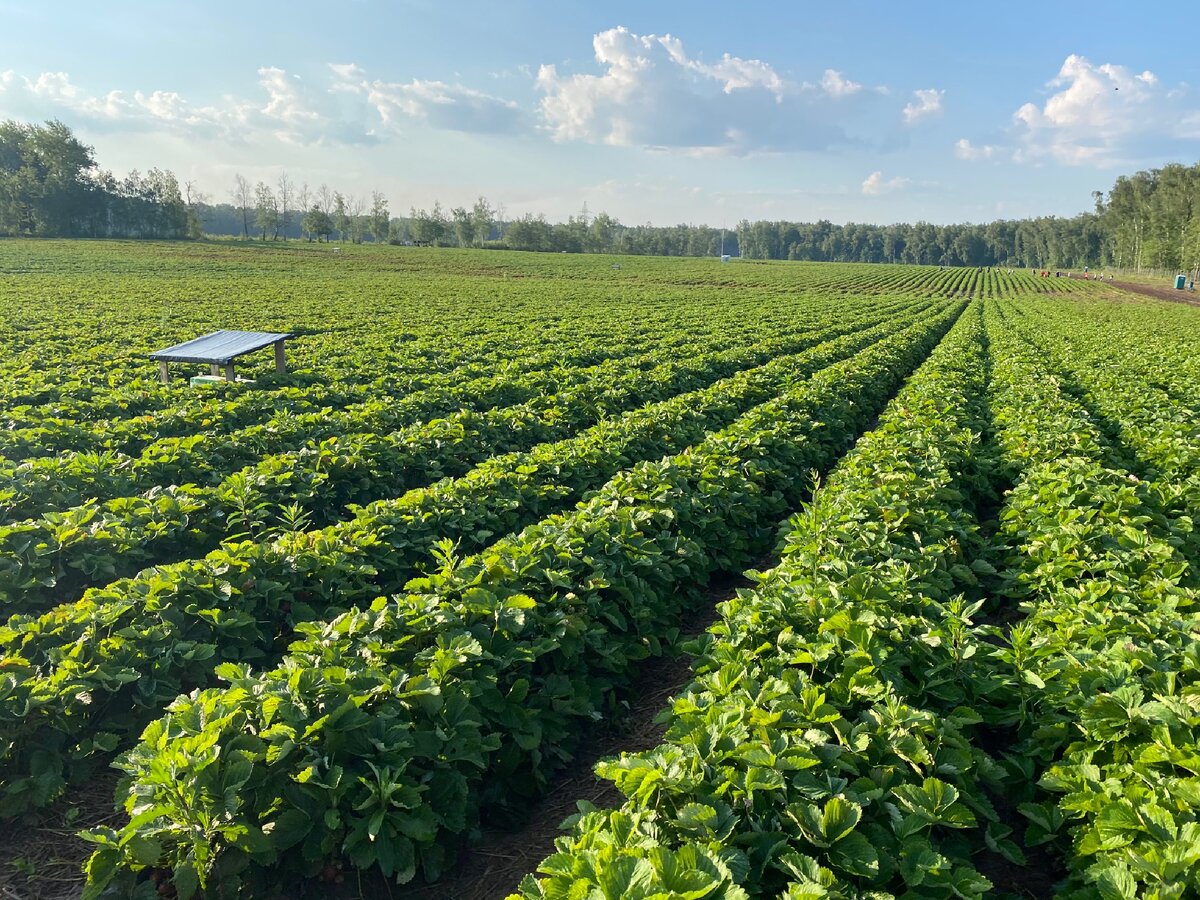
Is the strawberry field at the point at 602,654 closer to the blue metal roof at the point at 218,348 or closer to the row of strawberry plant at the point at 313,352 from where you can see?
the row of strawberry plant at the point at 313,352

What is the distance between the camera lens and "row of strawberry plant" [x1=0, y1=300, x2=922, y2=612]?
5.65 metres

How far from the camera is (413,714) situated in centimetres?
371

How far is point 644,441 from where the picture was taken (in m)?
10.1

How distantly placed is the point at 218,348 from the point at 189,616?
33.8 ft

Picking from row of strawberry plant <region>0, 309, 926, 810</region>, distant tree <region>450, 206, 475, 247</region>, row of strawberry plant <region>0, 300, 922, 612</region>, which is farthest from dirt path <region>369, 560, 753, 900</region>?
distant tree <region>450, 206, 475, 247</region>

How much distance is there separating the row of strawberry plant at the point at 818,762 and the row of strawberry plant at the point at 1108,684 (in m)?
0.31

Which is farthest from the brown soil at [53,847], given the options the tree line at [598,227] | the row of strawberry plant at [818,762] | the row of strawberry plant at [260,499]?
the tree line at [598,227]

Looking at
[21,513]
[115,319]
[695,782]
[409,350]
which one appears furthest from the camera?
[115,319]

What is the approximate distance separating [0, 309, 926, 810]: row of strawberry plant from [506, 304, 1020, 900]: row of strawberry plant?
2626 mm

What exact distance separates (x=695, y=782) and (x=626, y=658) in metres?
2.30

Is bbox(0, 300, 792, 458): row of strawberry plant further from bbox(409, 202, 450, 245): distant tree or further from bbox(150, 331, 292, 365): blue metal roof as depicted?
bbox(409, 202, 450, 245): distant tree

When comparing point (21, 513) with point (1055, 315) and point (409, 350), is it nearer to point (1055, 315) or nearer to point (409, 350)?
point (409, 350)

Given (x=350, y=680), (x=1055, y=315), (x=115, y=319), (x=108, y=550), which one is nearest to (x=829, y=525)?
(x=350, y=680)

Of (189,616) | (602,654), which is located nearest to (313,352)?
(189,616)
